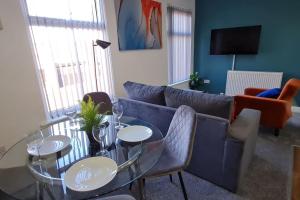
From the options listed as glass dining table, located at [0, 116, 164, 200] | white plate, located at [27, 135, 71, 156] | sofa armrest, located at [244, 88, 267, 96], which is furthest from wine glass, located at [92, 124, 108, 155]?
sofa armrest, located at [244, 88, 267, 96]

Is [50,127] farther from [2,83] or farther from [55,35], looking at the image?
[55,35]

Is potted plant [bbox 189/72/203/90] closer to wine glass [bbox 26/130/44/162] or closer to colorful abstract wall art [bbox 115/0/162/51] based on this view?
colorful abstract wall art [bbox 115/0/162/51]

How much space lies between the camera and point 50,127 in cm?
191

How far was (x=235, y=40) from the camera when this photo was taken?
4246 mm

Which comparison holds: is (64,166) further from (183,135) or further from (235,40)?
(235,40)

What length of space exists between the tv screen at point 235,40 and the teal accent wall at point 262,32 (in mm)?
187

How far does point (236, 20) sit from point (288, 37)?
1.14 metres

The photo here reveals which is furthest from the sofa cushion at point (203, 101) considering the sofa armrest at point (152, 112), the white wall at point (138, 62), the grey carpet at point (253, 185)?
the white wall at point (138, 62)

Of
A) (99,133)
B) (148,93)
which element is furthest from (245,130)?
(99,133)

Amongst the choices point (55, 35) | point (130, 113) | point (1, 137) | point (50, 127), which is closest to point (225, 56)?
point (130, 113)

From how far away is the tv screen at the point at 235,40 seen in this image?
159 inches

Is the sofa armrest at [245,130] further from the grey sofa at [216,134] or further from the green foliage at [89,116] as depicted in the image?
the green foliage at [89,116]

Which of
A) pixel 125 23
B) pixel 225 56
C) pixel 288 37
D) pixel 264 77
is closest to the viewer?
pixel 125 23

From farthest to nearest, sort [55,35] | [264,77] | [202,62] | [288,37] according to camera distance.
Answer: [202,62], [264,77], [288,37], [55,35]
